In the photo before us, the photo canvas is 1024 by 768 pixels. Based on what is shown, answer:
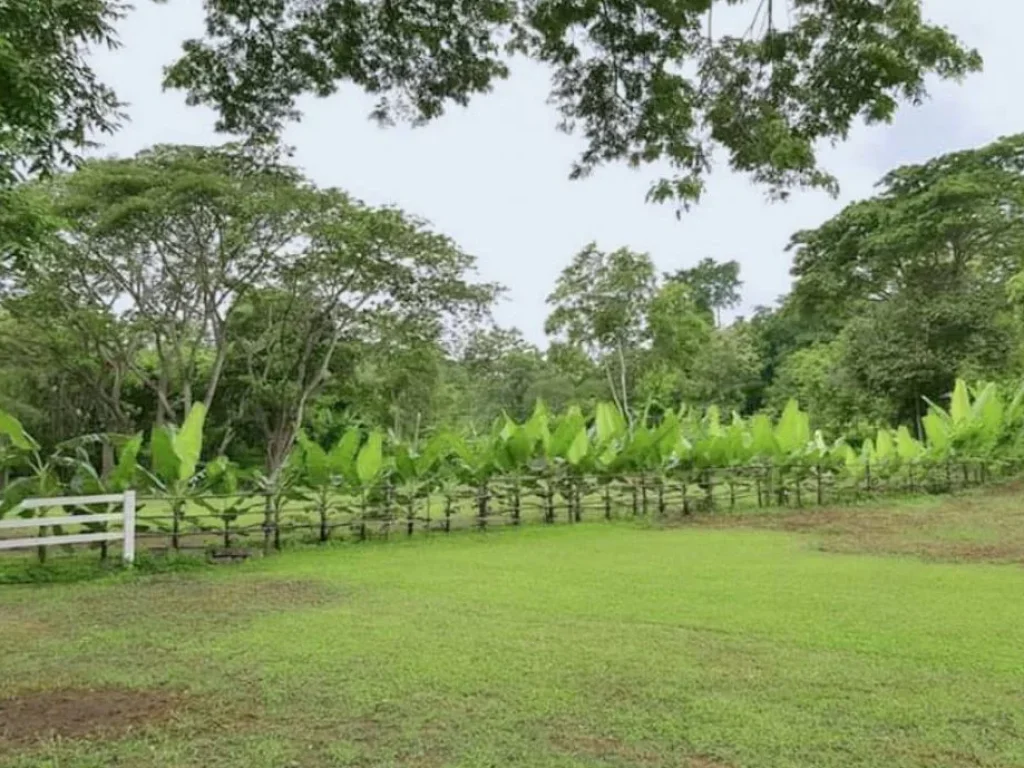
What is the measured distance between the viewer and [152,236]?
16.2 metres

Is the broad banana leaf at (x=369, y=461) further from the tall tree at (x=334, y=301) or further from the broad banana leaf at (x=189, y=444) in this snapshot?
the tall tree at (x=334, y=301)

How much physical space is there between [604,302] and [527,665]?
21.8 meters

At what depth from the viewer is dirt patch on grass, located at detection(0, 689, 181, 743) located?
3.23 meters

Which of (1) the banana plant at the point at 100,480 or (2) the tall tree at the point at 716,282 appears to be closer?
(1) the banana plant at the point at 100,480

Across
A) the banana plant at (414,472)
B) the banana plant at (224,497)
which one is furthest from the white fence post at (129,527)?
the banana plant at (414,472)

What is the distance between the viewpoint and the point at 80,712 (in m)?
3.45

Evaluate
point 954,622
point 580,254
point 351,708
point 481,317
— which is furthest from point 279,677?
point 580,254

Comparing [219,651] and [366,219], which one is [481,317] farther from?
[219,651]

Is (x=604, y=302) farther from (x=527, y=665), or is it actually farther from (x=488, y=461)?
(x=527, y=665)

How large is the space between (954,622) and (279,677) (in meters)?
3.65

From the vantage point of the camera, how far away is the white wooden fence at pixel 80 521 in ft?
21.7

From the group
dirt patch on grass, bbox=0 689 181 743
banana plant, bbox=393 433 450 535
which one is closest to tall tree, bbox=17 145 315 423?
banana plant, bbox=393 433 450 535

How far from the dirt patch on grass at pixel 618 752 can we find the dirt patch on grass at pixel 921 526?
5.47 meters

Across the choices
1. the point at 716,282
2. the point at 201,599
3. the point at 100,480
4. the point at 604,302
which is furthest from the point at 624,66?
the point at 716,282
